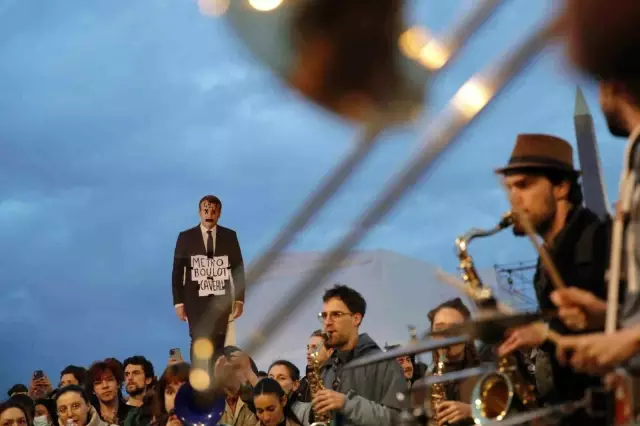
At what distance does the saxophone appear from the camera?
411 cm

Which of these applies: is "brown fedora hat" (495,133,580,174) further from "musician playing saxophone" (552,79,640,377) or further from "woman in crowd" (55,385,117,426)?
"woman in crowd" (55,385,117,426)

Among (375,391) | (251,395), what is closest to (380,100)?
(375,391)

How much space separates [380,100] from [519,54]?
296 millimetres

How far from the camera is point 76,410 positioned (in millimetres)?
5938

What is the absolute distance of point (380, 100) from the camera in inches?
72.5

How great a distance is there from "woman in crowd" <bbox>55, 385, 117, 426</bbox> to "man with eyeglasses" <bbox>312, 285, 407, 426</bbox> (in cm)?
185

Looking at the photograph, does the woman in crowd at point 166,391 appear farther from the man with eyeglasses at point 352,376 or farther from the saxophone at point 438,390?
the saxophone at point 438,390

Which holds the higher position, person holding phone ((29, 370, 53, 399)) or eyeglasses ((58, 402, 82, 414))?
person holding phone ((29, 370, 53, 399))

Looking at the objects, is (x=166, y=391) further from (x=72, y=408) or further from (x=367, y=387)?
(x=367, y=387)

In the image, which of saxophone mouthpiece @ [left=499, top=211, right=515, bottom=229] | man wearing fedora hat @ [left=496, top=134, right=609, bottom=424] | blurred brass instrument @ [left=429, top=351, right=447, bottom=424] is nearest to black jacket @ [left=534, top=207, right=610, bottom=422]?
man wearing fedora hat @ [left=496, top=134, right=609, bottom=424]

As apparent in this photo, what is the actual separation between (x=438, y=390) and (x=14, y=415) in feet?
10.5

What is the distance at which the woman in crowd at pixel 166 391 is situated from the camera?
5336mm

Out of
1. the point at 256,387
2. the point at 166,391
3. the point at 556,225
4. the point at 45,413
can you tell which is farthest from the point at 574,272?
the point at 45,413

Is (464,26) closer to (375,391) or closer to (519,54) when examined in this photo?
(519,54)
